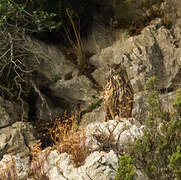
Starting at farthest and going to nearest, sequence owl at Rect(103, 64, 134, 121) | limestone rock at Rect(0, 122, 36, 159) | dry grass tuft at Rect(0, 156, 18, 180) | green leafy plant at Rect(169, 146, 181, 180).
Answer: owl at Rect(103, 64, 134, 121)
limestone rock at Rect(0, 122, 36, 159)
dry grass tuft at Rect(0, 156, 18, 180)
green leafy plant at Rect(169, 146, 181, 180)

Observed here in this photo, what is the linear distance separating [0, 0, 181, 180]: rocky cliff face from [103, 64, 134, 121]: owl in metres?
0.24

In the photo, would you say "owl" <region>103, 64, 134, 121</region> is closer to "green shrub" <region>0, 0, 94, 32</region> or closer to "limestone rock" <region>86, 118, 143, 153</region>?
"limestone rock" <region>86, 118, 143, 153</region>

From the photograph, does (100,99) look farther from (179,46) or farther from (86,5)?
(86,5)

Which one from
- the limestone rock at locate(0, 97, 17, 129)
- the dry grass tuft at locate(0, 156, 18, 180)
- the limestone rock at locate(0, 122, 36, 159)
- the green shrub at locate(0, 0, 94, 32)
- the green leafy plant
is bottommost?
the dry grass tuft at locate(0, 156, 18, 180)

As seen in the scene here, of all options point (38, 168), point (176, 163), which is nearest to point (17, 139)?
point (38, 168)

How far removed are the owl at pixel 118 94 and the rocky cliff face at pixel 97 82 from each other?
0.24 meters

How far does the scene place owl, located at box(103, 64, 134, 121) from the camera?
5.37m

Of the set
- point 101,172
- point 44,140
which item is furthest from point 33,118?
point 101,172

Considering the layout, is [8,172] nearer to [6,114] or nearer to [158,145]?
[6,114]

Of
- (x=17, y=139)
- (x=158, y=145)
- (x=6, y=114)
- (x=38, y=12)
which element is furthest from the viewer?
(x=38, y=12)

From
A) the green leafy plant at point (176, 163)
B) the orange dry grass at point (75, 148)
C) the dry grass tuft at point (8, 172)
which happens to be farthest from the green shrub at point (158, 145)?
the dry grass tuft at point (8, 172)

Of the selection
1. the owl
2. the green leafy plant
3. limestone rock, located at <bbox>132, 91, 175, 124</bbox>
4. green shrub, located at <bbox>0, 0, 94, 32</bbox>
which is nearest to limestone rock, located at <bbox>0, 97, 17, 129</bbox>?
green shrub, located at <bbox>0, 0, 94, 32</bbox>

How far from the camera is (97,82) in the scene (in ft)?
22.0

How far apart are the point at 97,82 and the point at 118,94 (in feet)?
4.60
